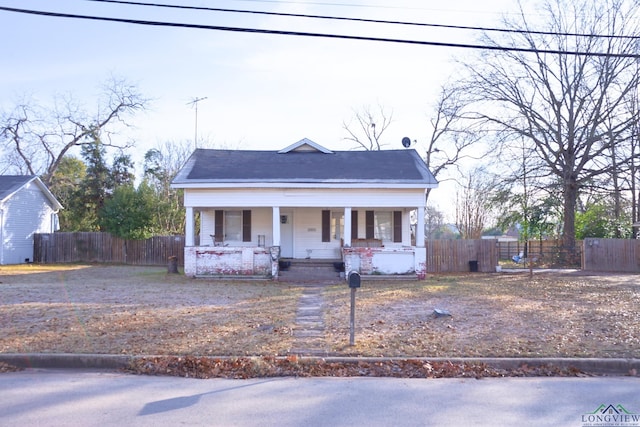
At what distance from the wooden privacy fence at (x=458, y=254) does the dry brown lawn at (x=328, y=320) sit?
792 centimetres

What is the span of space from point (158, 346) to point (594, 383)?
20.1 ft

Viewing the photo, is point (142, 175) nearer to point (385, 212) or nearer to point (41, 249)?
point (41, 249)

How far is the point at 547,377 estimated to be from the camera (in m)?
6.63

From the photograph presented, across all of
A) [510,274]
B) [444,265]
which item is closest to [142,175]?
[444,265]

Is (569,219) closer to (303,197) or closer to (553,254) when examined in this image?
(553,254)

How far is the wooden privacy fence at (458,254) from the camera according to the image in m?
24.6

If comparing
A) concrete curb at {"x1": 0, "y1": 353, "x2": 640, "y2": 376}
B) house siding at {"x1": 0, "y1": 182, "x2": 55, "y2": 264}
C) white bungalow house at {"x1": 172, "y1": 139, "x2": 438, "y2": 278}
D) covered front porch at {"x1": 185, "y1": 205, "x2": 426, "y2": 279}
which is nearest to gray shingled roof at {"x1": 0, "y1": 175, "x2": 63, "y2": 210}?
house siding at {"x1": 0, "y1": 182, "x2": 55, "y2": 264}

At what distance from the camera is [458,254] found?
24672 millimetres

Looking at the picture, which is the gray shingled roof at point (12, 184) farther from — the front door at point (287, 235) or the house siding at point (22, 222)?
the front door at point (287, 235)

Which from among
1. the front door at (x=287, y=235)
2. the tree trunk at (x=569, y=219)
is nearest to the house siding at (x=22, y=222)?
the front door at (x=287, y=235)

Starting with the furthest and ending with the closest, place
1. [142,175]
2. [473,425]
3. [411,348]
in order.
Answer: [142,175], [411,348], [473,425]

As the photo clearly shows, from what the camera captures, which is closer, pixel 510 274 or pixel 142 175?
pixel 510 274

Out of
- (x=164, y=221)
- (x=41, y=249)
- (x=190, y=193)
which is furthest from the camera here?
(x=164, y=221)

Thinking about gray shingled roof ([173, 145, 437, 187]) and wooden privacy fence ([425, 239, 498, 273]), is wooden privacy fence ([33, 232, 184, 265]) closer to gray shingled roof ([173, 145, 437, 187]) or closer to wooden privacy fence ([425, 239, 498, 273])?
gray shingled roof ([173, 145, 437, 187])
